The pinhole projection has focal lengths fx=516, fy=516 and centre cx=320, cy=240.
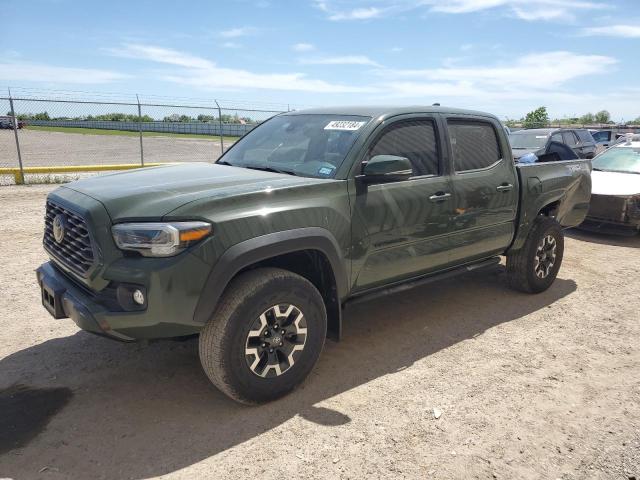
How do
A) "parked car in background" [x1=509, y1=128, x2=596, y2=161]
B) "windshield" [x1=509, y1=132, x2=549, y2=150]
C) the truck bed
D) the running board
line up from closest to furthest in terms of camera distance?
the running board < the truck bed < "parked car in background" [x1=509, y1=128, x2=596, y2=161] < "windshield" [x1=509, y1=132, x2=549, y2=150]

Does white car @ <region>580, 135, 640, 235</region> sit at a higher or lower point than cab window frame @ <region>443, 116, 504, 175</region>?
lower

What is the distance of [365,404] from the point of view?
3.33 m

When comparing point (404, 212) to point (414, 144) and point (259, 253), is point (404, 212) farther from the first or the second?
point (259, 253)

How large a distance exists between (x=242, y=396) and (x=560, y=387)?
220 centimetres

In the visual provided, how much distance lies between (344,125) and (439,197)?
951 millimetres

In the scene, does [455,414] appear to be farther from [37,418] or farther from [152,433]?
[37,418]

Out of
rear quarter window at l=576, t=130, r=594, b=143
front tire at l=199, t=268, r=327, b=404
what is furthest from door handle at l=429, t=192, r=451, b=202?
rear quarter window at l=576, t=130, r=594, b=143

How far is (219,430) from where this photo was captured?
3.05m

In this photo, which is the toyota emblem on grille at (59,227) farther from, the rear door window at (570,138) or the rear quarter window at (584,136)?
the rear quarter window at (584,136)

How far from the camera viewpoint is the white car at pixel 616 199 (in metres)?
7.98

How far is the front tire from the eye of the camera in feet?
9.87

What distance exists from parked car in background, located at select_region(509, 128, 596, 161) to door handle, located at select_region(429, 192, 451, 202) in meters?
8.30

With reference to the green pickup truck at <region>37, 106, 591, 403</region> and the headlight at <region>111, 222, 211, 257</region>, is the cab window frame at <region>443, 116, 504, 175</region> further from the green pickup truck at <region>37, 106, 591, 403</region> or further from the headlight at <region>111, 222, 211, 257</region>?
the headlight at <region>111, 222, 211, 257</region>

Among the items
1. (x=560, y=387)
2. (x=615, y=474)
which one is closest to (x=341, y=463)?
(x=615, y=474)
